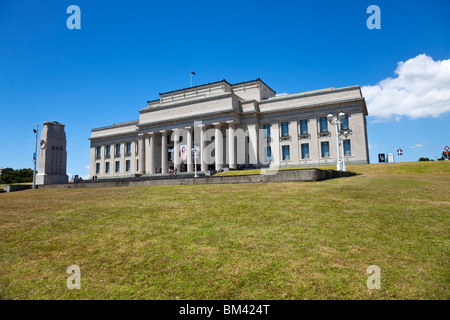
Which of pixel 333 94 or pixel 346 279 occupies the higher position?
pixel 333 94

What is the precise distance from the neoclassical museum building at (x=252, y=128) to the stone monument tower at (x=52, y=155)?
17.3m

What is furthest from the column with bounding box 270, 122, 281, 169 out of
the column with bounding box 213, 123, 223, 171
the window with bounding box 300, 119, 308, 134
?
the column with bounding box 213, 123, 223, 171

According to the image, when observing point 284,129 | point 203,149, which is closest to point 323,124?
point 284,129

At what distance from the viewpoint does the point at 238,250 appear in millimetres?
7090

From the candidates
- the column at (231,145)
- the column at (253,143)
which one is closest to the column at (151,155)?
the column at (231,145)

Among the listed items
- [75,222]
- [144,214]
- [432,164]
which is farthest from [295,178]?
[432,164]

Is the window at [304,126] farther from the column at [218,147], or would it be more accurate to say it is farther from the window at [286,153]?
the column at [218,147]

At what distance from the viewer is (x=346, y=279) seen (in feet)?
18.1

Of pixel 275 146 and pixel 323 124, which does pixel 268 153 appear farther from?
pixel 323 124

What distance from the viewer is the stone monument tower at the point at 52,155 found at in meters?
37.7

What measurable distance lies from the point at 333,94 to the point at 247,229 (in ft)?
158

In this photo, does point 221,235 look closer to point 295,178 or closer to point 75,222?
point 75,222

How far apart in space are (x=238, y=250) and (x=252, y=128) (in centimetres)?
4909

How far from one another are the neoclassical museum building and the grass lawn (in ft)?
121
